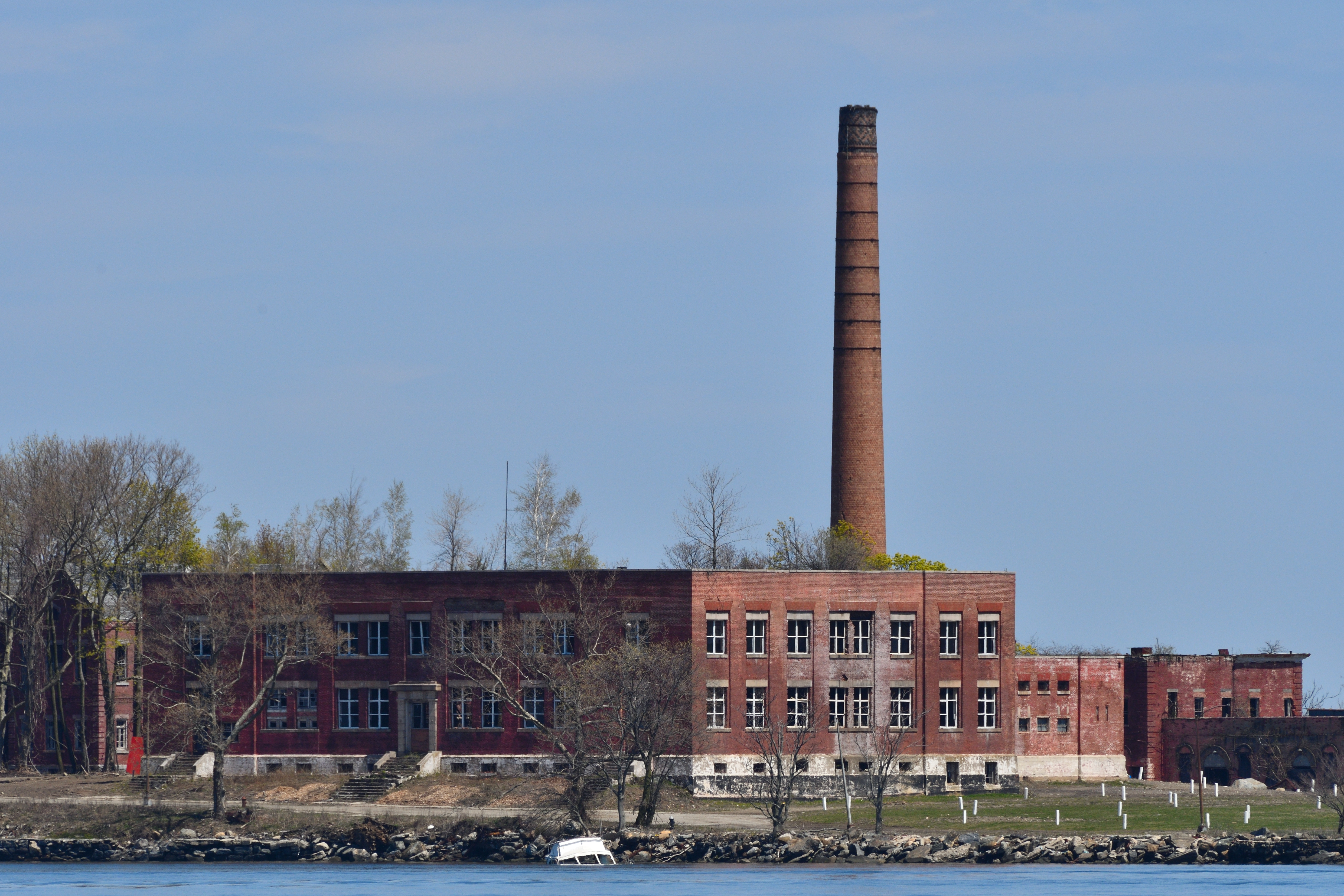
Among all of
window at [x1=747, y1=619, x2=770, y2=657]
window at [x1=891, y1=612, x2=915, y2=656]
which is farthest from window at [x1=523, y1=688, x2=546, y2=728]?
window at [x1=891, y1=612, x2=915, y2=656]

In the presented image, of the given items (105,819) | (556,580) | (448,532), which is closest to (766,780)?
(556,580)

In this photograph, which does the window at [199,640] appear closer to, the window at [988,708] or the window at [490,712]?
the window at [490,712]

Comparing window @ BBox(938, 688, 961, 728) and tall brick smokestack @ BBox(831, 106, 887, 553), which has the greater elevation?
tall brick smokestack @ BBox(831, 106, 887, 553)

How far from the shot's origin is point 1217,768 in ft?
333

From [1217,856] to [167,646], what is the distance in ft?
135

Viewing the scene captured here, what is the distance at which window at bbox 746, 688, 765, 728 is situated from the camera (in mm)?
85688

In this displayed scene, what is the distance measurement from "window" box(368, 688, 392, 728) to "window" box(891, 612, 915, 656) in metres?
19.9

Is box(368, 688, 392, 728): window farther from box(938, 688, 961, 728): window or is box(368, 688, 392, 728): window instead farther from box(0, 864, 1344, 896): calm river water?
box(938, 688, 961, 728): window

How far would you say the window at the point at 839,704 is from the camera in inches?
3418

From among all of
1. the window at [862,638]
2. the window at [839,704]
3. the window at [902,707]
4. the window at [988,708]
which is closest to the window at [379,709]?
the window at [839,704]

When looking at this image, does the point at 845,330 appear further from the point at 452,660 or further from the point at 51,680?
the point at 51,680

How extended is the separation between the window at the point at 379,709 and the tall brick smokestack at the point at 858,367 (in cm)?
2384

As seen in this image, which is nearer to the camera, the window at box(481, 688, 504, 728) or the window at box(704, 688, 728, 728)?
the window at box(704, 688, 728, 728)

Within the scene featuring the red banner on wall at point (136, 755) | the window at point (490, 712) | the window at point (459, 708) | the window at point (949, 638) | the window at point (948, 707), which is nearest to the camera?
the window at point (490, 712)
